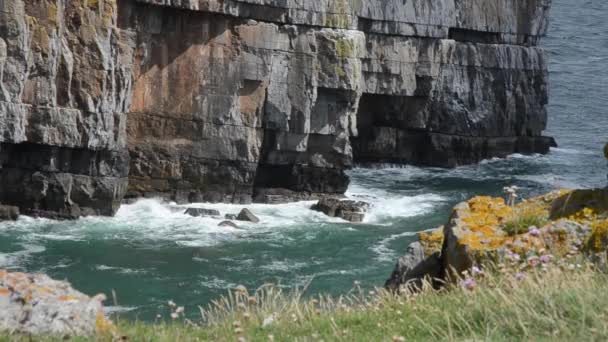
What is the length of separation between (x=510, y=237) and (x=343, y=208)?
2838 cm

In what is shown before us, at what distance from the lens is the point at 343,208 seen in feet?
125

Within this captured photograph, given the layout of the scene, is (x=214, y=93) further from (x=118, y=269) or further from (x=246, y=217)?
(x=118, y=269)

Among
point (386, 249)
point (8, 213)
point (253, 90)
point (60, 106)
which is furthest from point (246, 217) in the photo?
point (8, 213)

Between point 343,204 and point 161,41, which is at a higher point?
point 161,41

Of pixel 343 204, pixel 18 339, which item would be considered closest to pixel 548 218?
pixel 18 339

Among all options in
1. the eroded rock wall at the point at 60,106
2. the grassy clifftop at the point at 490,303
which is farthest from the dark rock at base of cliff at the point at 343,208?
the grassy clifftop at the point at 490,303

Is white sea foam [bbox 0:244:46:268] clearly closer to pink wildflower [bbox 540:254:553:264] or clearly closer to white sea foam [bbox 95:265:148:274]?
white sea foam [bbox 95:265:148:274]

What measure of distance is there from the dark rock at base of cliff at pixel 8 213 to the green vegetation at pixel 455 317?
25890 mm

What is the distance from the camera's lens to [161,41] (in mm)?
39000

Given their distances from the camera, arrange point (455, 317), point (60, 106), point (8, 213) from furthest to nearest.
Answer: point (60, 106), point (8, 213), point (455, 317)

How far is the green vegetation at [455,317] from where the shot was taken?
22.2ft

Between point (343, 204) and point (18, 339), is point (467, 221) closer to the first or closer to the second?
point (18, 339)

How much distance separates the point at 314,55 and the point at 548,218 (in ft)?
102

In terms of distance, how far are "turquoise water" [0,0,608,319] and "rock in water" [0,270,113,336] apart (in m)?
10.4
